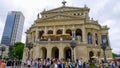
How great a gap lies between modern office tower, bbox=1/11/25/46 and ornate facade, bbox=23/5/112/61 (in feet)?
283

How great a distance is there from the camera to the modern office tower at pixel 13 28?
387 feet

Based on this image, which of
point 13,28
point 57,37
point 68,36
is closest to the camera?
point 68,36

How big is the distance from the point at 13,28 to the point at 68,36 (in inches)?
3859

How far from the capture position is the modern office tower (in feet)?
387

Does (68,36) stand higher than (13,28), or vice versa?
(13,28)

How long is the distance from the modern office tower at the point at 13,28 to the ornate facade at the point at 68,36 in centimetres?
8639

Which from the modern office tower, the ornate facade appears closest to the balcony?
the ornate facade

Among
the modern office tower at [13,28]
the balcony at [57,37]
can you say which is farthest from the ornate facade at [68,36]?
the modern office tower at [13,28]

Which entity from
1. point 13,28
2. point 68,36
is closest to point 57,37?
point 68,36

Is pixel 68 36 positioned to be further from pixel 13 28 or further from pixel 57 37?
pixel 13 28

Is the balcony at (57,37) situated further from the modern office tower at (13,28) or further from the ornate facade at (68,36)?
the modern office tower at (13,28)

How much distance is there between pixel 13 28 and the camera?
120250 millimetres

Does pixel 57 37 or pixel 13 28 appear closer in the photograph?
pixel 57 37

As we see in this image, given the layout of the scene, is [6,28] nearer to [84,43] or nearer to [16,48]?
[16,48]
